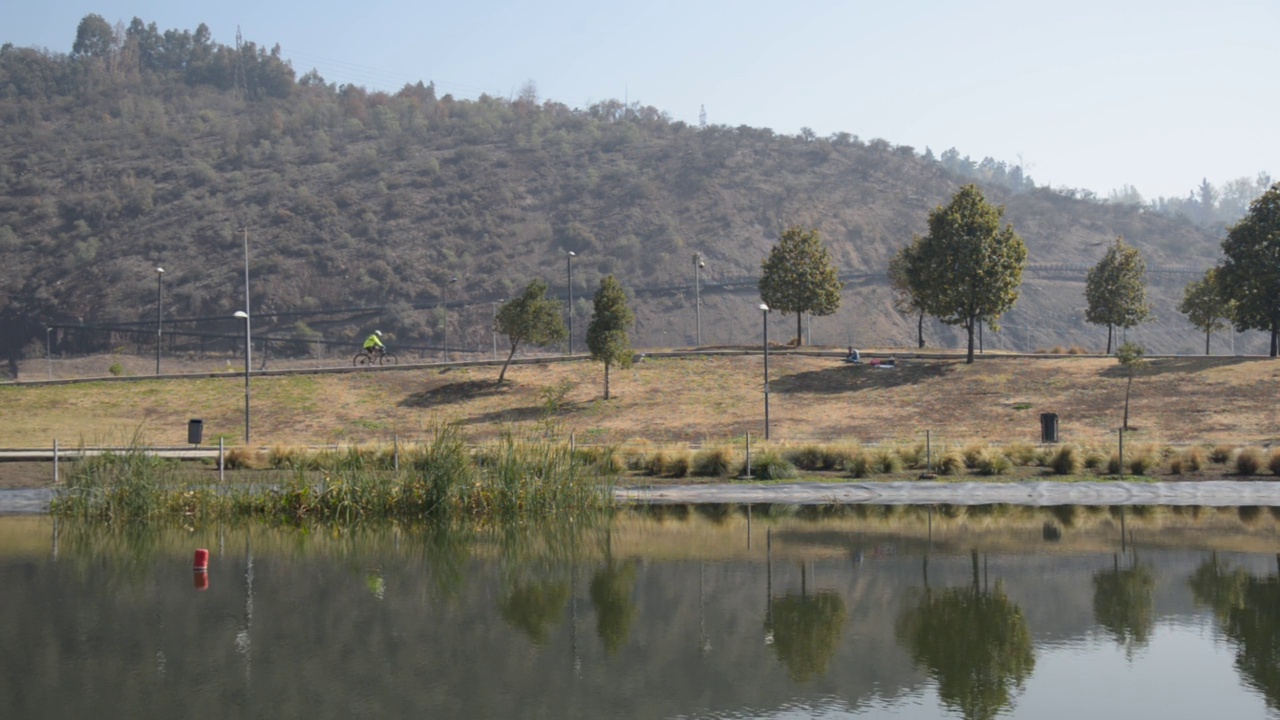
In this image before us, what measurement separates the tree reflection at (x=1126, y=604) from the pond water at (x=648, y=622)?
0.06 meters

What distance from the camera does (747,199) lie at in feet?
471

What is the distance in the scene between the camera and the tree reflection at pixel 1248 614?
46.8 ft

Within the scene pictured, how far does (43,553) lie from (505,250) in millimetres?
107192

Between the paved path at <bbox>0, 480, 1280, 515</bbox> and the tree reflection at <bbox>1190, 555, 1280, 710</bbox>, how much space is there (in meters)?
8.39

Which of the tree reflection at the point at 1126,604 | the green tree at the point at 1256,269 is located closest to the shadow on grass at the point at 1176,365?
the green tree at the point at 1256,269

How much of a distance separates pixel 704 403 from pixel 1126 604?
35870 mm

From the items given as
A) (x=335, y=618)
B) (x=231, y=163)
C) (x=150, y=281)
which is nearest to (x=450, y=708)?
(x=335, y=618)

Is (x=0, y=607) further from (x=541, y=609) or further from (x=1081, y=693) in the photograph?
(x=1081, y=693)

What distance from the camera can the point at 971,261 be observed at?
59969 millimetres

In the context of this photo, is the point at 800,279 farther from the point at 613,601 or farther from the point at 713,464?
the point at 613,601

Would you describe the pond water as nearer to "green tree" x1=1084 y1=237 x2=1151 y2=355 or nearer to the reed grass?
the reed grass

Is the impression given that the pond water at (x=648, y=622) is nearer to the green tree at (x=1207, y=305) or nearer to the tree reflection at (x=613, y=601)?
the tree reflection at (x=613, y=601)

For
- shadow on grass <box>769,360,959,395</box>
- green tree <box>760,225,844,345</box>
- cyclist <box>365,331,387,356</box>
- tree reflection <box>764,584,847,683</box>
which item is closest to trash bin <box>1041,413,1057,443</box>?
shadow on grass <box>769,360,959,395</box>

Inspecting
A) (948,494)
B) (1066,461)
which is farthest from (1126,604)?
(1066,461)
